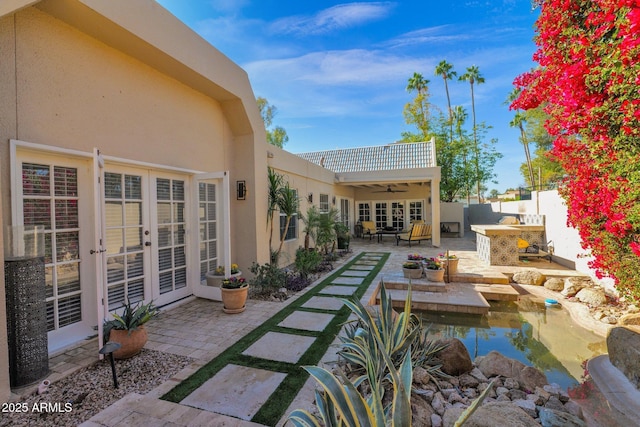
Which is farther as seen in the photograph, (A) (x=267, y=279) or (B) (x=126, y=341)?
(A) (x=267, y=279)

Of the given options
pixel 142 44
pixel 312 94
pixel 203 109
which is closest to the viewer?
pixel 142 44

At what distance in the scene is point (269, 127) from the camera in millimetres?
25484

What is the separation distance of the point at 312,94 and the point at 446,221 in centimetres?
1044

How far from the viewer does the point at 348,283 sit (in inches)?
257

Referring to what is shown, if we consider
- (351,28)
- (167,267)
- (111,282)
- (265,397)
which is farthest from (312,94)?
(265,397)

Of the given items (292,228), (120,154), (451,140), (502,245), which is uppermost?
(451,140)

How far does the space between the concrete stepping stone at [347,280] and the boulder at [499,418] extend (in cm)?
445

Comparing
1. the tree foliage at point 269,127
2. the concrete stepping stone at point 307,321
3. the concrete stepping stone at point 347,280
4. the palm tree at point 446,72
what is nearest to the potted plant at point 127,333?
the concrete stepping stone at point 307,321

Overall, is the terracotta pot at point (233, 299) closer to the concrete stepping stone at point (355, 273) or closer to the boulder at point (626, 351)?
the concrete stepping stone at point (355, 273)

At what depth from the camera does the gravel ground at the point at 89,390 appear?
7.51 ft

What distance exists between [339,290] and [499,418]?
4.20m

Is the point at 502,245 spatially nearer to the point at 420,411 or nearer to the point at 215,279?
the point at 420,411

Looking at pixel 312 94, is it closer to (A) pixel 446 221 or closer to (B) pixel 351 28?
(B) pixel 351 28

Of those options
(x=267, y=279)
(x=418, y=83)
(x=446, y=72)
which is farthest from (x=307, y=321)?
(x=446, y=72)
